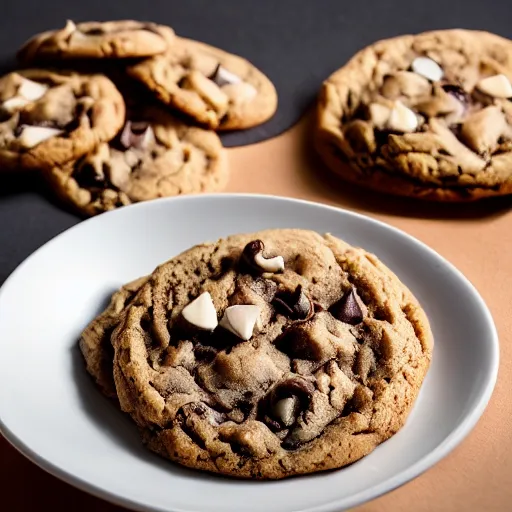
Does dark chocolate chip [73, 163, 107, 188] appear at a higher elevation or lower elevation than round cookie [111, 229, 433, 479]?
lower

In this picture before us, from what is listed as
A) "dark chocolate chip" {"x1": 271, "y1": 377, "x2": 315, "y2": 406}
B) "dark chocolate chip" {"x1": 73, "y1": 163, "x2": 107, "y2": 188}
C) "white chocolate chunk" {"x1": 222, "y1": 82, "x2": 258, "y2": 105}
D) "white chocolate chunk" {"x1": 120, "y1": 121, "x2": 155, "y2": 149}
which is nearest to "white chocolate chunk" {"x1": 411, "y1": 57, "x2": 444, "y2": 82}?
"white chocolate chunk" {"x1": 222, "y1": 82, "x2": 258, "y2": 105}

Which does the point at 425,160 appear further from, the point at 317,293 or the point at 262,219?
the point at 317,293

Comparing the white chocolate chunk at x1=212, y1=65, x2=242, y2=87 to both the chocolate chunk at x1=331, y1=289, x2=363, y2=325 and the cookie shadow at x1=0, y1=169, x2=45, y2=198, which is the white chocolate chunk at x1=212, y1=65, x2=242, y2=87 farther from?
the chocolate chunk at x1=331, y1=289, x2=363, y2=325

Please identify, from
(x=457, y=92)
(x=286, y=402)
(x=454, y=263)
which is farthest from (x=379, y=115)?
(x=286, y=402)

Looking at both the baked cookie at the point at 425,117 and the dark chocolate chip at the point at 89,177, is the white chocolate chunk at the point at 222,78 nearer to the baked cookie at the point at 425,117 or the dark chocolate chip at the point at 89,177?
the baked cookie at the point at 425,117

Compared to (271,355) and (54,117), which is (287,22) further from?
(271,355)

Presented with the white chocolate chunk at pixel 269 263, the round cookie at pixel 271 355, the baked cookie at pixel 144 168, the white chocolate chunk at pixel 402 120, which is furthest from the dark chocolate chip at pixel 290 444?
the white chocolate chunk at pixel 402 120

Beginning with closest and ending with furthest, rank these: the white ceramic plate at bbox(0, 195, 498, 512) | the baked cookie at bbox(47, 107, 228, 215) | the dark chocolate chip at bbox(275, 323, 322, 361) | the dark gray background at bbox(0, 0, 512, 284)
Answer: the white ceramic plate at bbox(0, 195, 498, 512) → the dark chocolate chip at bbox(275, 323, 322, 361) → the baked cookie at bbox(47, 107, 228, 215) → the dark gray background at bbox(0, 0, 512, 284)
